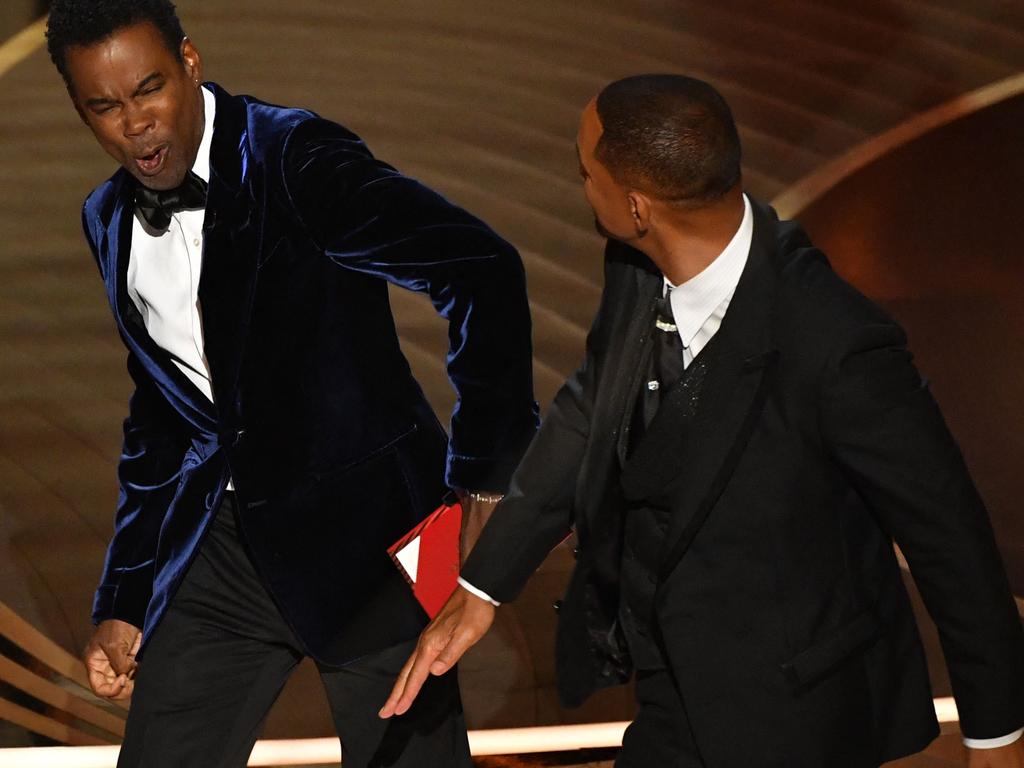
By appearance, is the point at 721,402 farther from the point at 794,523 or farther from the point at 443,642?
the point at 443,642

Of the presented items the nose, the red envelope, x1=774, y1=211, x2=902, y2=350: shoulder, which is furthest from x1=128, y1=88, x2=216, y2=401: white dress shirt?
x1=774, y1=211, x2=902, y2=350: shoulder

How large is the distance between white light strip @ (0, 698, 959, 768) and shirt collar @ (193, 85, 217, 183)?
152 centimetres

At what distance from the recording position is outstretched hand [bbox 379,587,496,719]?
6.06ft

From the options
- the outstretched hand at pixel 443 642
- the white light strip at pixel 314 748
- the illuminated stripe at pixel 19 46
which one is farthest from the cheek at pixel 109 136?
the illuminated stripe at pixel 19 46

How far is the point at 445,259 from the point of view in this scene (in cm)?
190

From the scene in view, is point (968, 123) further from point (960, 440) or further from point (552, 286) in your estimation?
point (552, 286)

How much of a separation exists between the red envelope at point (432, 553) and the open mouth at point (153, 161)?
64 cm

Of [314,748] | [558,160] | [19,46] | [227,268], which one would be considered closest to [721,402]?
[227,268]

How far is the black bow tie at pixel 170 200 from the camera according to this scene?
1.97 metres

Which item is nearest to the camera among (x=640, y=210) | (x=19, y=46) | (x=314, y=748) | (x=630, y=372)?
(x=640, y=210)

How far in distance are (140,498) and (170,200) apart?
50cm

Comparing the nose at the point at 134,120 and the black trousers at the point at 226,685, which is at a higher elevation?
the nose at the point at 134,120

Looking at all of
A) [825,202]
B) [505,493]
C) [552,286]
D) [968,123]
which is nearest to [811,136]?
[825,202]

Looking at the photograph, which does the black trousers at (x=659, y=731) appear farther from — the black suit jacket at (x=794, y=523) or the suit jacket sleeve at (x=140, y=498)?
the suit jacket sleeve at (x=140, y=498)
